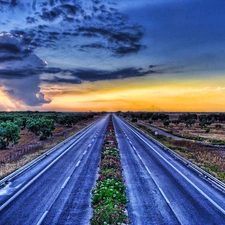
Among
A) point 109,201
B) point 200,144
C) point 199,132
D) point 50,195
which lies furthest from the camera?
point 199,132

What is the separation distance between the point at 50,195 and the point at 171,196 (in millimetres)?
7873

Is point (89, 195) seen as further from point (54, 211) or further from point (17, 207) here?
point (17, 207)

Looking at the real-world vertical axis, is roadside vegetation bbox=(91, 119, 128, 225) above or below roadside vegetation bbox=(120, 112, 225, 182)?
above

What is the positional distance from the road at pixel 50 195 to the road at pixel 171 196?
3008 millimetres

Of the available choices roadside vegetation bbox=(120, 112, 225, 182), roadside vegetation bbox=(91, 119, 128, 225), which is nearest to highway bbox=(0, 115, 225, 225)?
roadside vegetation bbox=(91, 119, 128, 225)

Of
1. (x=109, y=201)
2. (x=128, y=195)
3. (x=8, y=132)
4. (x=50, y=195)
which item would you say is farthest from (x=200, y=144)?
(x=109, y=201)

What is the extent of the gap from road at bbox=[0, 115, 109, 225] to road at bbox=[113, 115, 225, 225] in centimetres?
301

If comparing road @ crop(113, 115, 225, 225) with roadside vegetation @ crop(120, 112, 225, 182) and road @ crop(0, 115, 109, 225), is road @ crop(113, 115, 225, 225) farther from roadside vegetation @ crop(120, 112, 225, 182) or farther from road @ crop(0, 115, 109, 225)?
roadside vegetation @ crop(120, 112, 225, 182)

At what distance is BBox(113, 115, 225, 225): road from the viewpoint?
1284cm

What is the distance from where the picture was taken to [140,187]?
1780cm

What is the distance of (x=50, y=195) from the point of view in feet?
51.9

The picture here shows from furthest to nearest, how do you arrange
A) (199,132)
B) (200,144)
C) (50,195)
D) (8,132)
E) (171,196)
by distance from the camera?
(199,132) < (200,144) < (8,132) < (171,196) < (50,195)

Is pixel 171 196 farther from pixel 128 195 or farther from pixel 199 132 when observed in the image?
pixel 199 132

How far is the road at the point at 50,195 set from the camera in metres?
12.6
